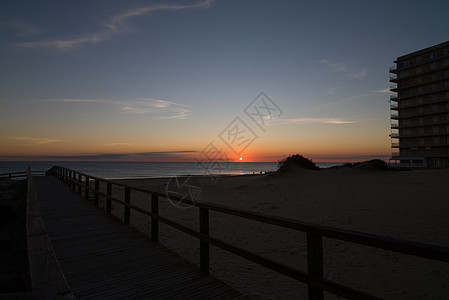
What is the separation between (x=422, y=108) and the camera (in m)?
53.7

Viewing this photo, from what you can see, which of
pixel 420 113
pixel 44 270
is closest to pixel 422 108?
pixel 420 113

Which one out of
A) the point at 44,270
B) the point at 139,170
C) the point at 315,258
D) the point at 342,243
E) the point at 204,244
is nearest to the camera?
the point at 315,258

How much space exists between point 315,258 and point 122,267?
333cm

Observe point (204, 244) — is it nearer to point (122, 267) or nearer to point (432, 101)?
point (122, 267)

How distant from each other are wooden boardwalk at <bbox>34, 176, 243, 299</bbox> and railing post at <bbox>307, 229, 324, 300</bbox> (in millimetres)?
1211

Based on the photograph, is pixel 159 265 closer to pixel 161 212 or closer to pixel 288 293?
pixel 288 293

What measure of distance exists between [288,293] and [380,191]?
11.5 meters

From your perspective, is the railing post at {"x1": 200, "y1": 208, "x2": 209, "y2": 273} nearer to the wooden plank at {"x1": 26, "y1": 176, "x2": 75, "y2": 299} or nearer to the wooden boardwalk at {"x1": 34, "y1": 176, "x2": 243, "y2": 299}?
the wooden boardwalk at {"x1": 34, "y1": 176, "x2": 243, "y2": 299}

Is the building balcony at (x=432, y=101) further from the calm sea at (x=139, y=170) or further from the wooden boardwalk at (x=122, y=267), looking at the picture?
the wooden boardwalk at (x=122, y=267)

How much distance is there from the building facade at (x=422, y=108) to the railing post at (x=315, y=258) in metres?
62.8

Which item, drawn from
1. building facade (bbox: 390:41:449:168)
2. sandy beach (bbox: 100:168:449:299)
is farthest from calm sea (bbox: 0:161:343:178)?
sandy beach (bbox: 100:168:449:299)

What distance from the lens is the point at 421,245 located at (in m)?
1.79

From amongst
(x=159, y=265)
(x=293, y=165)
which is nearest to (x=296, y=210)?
(x=159, y=265)

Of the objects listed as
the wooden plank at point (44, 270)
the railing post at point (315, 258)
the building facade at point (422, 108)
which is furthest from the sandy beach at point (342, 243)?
the building facade at point (422, 108)
